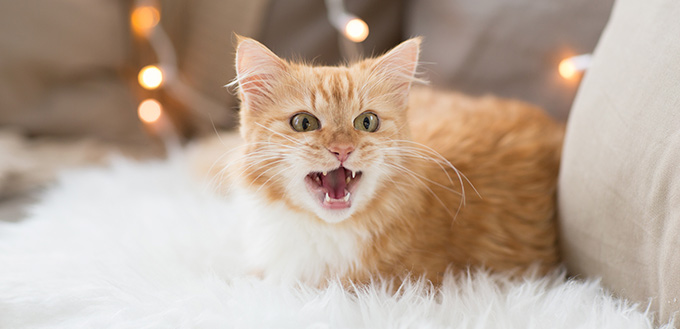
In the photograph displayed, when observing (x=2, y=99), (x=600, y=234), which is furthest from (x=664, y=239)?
(x=2, y=99)

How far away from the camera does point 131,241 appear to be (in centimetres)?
118

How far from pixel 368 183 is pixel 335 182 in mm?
59

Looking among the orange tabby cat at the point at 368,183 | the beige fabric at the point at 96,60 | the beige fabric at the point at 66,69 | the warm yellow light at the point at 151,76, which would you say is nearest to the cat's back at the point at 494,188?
the orange tabby cat at the point at 368,183

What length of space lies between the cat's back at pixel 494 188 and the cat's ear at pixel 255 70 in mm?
334

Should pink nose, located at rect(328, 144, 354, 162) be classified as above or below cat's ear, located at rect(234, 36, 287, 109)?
below

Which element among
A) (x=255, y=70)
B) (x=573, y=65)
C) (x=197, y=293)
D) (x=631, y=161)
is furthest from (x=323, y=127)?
(x=573, y=65)

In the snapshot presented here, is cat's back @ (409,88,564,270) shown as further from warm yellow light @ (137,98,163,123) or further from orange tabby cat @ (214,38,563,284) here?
warm yellow light @ (137,98,163,123)

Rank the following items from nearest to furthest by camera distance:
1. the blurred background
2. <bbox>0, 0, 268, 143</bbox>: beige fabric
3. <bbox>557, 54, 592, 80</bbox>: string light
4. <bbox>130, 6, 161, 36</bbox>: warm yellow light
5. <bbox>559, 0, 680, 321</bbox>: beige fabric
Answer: <bbox>559, 0, 680, 321</bbox>: beige fabric
<bbox>557, 54, 592, 80</bbox>: string light
the blurred background
<bbox>0, 0, 268, 143</bbox>: beige fabric
<bbox>130, 6, 161, 36</bbox>: warm yellow light

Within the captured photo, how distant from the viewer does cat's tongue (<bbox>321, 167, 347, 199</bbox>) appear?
977 millimetres

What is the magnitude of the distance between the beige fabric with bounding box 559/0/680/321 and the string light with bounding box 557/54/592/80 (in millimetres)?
352

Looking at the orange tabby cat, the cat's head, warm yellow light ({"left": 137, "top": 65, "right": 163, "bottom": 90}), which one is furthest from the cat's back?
warm yellow light ({"left": 137, "top": 65, "right": 163, "bottom": 90})

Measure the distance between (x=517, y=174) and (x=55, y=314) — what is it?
917 mm

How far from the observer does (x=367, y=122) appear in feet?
3.29

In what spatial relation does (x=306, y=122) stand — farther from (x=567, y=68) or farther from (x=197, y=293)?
(x=567, y=68)
